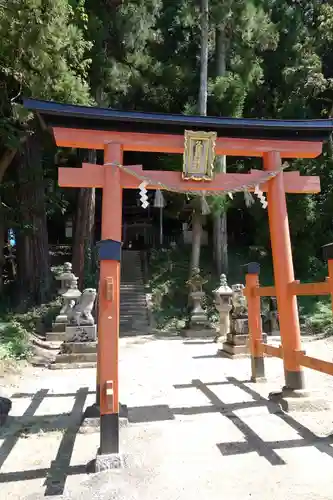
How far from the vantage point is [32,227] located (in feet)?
45.7

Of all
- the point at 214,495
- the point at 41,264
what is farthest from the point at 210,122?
the point at 41,264

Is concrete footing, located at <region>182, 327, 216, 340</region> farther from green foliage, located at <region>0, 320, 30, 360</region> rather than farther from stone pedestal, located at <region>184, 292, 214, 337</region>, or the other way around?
green foliage, located at <region>0, 320, 30, 360</region>

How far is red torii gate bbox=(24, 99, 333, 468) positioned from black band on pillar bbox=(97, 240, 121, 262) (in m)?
0.01

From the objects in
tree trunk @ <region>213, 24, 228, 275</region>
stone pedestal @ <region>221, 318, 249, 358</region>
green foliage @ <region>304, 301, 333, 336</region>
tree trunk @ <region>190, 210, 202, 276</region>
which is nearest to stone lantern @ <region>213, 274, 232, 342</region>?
stone pedestal @ <region>221, 318, 249, 358</region>

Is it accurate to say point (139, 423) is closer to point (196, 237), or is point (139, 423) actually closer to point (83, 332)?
point (83, 332)

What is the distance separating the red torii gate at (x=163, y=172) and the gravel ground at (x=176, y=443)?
0.79m

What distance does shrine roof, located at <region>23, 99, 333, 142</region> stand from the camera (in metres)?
4.78

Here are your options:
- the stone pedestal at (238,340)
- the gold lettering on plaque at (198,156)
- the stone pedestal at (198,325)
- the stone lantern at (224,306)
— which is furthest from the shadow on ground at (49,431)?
the stone pedestal at (198,325)

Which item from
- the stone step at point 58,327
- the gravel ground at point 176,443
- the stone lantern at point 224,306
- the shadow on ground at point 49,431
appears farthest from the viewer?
the stone step at point 58,327

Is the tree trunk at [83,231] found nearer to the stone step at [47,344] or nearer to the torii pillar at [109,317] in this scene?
the stone step at [47,344]

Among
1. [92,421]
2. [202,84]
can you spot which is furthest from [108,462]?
[202,84]

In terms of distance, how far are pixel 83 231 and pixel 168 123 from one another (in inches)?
432

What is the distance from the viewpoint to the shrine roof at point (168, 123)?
15.7 feet

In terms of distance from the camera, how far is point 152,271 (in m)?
20.0
